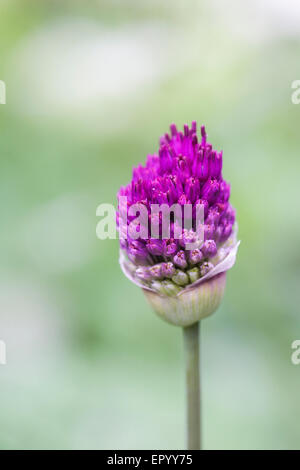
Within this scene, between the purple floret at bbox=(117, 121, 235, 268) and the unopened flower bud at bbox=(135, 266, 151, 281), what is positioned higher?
the purple floret at bbox=(117, 121, 235, 268)

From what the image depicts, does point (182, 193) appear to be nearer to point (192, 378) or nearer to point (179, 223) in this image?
point (179, 223)

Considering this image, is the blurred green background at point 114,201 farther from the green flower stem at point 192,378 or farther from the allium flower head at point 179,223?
the allium flower head at point 179,223

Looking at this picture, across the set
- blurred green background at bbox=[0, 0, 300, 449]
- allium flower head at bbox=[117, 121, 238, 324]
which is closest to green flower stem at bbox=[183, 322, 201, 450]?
allium flower head at bbox=[117, 121, 238, 324]

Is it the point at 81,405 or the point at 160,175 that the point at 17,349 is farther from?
the point at 160,175

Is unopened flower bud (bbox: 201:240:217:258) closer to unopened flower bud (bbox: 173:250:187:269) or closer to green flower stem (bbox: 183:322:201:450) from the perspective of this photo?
unopened flower bud (bbox: 173:250:187:269)

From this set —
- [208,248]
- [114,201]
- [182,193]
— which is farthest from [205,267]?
[114,201]

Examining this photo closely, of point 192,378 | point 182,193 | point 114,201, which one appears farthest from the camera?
point 114,201

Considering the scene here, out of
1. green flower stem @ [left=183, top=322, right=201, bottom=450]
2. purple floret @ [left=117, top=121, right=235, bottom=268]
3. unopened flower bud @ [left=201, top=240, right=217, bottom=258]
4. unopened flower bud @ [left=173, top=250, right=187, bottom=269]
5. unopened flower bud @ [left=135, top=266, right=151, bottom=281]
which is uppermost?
purple floret @ [left=117, top=121, right=235, bottom=268]
